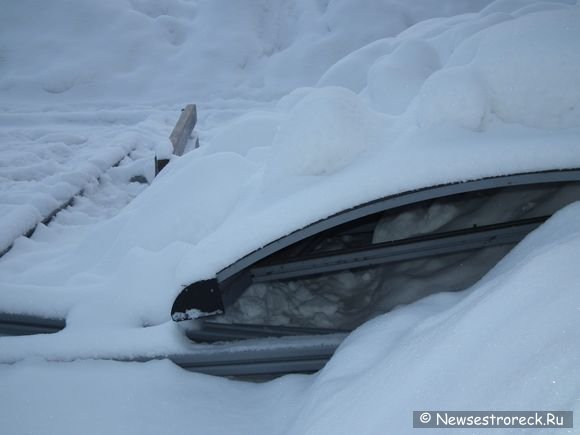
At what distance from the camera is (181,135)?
4891mm

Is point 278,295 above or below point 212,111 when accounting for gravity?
below

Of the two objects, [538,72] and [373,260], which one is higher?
[538,72]

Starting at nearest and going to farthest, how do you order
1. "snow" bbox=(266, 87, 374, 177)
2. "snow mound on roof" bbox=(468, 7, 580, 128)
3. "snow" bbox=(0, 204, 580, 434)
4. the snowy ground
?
"snow" bbox=(0, 204, 580, 434) < the snowy ground < "snow mound on roof" bbox=(468, 7, 580, 128) < "snow" bbox=(266, 87, 374, 177)

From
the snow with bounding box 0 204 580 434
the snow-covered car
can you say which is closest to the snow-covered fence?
the snow-covered car

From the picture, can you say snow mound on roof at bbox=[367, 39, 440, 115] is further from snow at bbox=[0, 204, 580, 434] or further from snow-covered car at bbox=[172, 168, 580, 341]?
snow at bbox=[0, 204, 580, 434]

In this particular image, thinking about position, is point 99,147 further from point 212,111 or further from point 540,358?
point 540,358

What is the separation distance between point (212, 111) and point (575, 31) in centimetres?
660

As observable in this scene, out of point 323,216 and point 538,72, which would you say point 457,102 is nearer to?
point 538,72

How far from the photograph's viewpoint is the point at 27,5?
10320mm

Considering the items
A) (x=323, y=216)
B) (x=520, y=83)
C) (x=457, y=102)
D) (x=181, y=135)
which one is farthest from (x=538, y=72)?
(x=181, y=135)

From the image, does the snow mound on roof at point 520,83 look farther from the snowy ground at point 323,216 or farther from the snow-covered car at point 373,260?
the snow-covered car at point 373,260

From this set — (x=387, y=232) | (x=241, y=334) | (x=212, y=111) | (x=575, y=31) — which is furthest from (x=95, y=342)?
(x=212, y=111)

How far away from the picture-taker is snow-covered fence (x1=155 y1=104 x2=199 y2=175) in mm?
4172

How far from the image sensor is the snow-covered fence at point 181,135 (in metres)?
4.17
